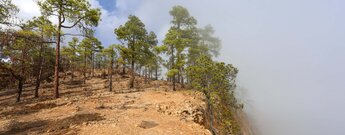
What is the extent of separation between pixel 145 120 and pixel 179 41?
1490 cm

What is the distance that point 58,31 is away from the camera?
18.0 m

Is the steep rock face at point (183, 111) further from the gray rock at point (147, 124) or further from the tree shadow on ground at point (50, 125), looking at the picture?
the tree shadow on ground at point (50, 125)

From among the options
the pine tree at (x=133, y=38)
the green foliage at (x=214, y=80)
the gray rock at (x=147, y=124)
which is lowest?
the gray rock at (x=147, y=124)

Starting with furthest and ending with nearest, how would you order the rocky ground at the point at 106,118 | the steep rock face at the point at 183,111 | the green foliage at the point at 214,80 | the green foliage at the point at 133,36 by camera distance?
the green foliage at the point at 133,36, the green foliage at the point at 214,80, the steep rock face at the point at 183,111, the rocky ground at the point at 106,118

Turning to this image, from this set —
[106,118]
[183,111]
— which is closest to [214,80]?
[183,111]

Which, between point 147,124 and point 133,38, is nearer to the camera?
point 147,124

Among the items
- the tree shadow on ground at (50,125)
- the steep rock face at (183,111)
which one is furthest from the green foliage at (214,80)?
the tree shadow on ground at (50,125)

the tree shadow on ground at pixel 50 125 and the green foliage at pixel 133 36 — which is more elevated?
the green foliage at pixel 133 36

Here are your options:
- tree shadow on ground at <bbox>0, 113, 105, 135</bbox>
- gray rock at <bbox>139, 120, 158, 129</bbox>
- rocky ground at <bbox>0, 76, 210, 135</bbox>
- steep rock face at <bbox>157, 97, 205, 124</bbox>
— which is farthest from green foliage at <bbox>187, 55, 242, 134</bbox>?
tree shadow on ground at <bbox>0, 113, 105, 135</bbox>

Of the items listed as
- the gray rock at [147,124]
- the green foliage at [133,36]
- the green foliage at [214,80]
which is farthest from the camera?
the green foliage at [133,36]

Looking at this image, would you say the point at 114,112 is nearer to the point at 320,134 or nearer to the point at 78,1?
the point at 78,1

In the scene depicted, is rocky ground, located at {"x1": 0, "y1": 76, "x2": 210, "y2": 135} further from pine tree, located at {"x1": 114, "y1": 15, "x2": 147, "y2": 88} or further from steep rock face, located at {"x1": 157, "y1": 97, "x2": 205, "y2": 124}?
pine tree, located at {"x1": 114, "y1": 15, "x2": 147, "y2": 88}

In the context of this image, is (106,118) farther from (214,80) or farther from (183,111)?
(214,80)

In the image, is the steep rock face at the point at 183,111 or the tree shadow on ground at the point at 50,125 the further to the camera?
the steep rock face at the point at 183,111
